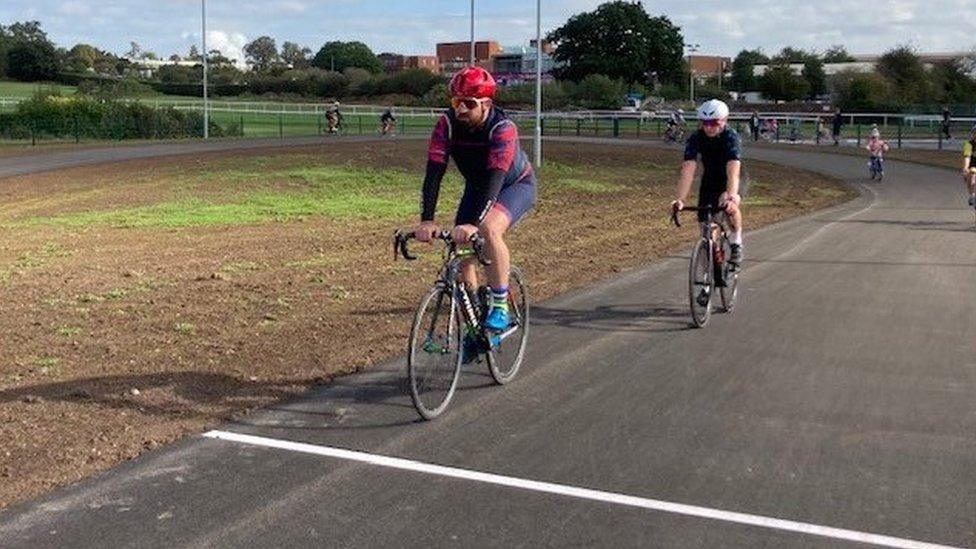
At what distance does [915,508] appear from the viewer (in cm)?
475

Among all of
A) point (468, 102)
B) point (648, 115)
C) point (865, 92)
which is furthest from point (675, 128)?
point (468, 102)

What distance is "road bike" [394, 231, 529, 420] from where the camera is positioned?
591 cm

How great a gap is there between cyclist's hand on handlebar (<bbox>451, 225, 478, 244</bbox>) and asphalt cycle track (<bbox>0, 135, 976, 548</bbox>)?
103 centimetres

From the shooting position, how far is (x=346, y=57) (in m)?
146

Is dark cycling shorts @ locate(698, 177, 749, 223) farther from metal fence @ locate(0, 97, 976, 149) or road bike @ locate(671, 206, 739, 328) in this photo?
metal fence @ locate(0, 97, 976, 149)

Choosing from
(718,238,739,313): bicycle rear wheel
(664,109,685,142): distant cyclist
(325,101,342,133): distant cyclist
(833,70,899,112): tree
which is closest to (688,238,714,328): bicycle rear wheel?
(718,238,739,313): bicycle rear wheel

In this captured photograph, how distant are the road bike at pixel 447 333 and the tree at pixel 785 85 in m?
92.5

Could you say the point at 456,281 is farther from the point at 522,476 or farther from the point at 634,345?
the point at 634,345

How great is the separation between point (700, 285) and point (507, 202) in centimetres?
292

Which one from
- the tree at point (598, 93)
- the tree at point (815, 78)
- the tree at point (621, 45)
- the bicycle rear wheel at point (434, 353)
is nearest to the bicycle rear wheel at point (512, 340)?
the bicycle rear wheel at point (434, 353)

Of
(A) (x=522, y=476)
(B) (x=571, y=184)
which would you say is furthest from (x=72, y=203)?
(A) (x=522, y=476)

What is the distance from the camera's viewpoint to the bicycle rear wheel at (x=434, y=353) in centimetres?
588

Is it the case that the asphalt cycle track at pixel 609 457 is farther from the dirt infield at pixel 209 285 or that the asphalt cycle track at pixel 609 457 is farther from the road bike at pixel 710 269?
the dirt infield at pixel 209 285

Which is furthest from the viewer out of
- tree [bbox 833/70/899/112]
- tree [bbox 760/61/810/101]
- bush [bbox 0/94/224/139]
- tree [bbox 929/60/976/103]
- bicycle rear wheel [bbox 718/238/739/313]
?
tree [bbox 760/61/810/101]
